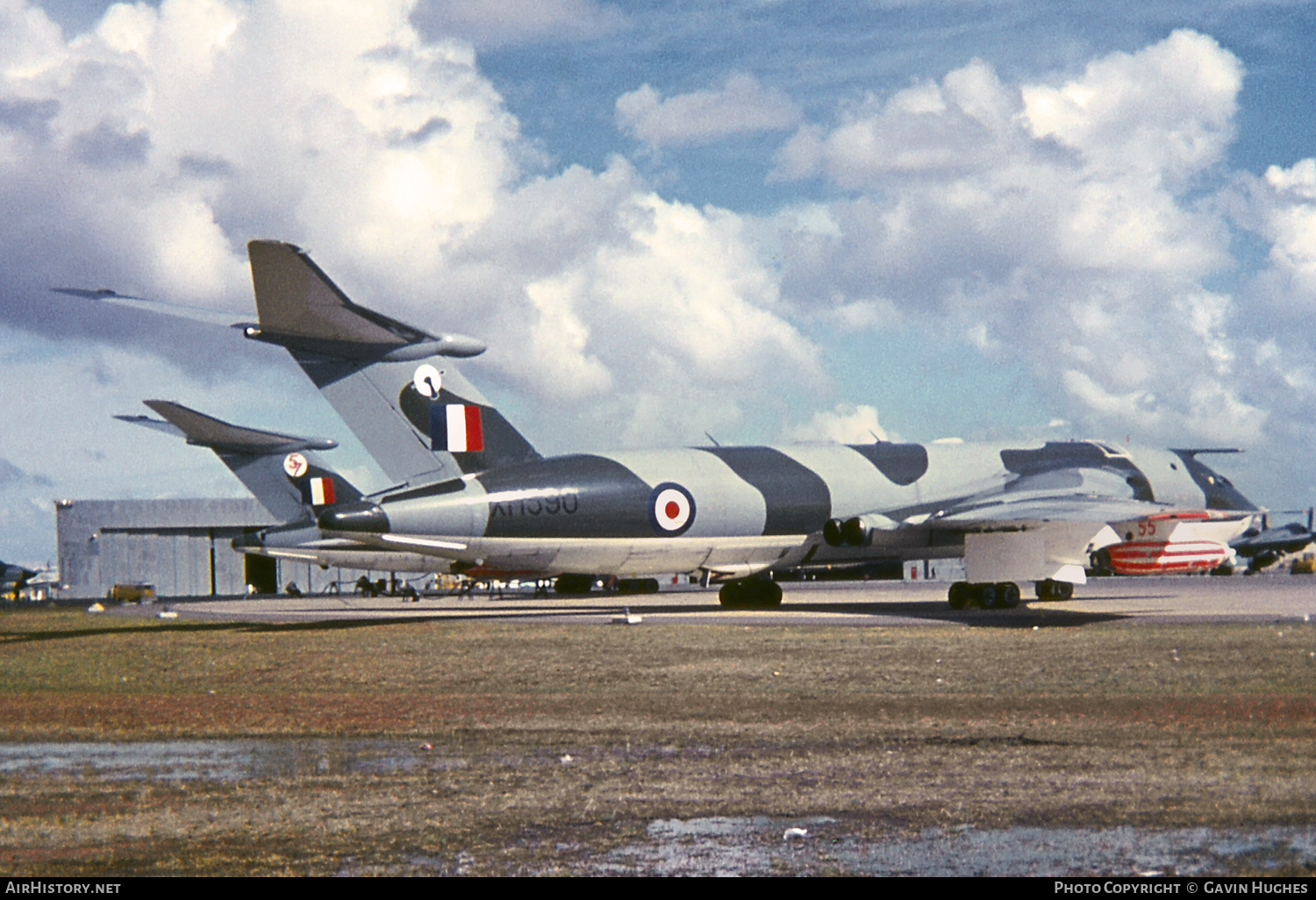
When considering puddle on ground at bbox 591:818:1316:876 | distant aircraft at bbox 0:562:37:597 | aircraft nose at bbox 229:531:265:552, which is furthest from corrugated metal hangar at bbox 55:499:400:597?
puddle on ground at bbox 591:818:1316:876

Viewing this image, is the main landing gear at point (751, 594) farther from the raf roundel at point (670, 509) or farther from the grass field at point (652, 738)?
the grass field at point (652, 738)

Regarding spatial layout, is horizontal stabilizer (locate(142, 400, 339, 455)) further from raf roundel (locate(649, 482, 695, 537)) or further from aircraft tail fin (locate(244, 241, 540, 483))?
raf roundel (locate(649, 482, 695, 537))

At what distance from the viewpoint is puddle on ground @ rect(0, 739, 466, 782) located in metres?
11.4

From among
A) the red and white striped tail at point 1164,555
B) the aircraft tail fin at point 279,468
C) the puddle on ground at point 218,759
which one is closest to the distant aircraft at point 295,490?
the aircraft tail fin at point 279,468

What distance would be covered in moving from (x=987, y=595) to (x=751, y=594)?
24.9ft

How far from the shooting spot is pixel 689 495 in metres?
33.9

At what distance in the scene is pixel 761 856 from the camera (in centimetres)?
788

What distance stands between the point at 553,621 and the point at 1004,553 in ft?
38.9

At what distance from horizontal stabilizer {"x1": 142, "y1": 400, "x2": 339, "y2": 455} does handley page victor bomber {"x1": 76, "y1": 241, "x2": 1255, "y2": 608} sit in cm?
851

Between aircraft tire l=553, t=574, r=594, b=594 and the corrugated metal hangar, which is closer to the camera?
aircraft tire l=553, t=574, r=594, b=594

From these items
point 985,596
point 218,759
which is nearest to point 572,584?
point 985,596

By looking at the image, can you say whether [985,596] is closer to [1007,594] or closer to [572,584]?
[1007,594]

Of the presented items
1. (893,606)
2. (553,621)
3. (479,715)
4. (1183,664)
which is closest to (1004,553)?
(893,606)

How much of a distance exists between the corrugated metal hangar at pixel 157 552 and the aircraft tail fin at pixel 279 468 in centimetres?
5719
